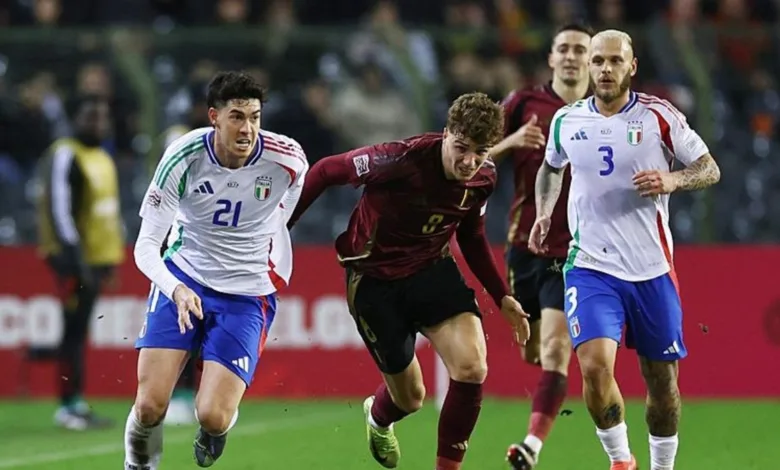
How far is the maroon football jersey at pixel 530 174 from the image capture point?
10.8 m

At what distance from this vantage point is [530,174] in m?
11.0

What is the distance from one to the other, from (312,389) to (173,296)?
24.3 feet

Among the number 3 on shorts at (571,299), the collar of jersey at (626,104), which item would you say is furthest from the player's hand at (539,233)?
the collar of jersey at (626,104)

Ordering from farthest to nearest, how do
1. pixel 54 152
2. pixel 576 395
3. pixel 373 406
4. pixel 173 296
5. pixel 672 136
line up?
pixel 576 395
pixel 54 152
pixel 373 406
pixel 672 136
pixel 173 296

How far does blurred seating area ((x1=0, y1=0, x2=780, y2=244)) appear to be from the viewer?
16516mm

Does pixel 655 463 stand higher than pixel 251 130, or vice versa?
pixel 251 130

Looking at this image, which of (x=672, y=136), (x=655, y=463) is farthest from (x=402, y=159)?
(x=655, y=463)

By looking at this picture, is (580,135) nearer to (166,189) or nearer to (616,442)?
(616,442)

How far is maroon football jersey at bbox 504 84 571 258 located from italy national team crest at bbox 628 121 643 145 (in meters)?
1.51

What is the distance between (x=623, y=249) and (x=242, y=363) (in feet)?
7.26

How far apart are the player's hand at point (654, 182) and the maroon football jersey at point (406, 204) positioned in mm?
857

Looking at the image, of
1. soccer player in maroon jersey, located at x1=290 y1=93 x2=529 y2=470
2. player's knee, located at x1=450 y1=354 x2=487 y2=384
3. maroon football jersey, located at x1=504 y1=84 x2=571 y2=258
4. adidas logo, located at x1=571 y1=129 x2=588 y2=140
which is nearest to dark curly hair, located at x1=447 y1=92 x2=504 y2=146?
soccer player in maroon jersey, located at x1=290 y1=93 x2=529 y2=470

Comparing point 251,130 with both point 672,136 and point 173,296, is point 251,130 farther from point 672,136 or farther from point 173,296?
point 672,136

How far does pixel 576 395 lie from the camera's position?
52.1 ft
